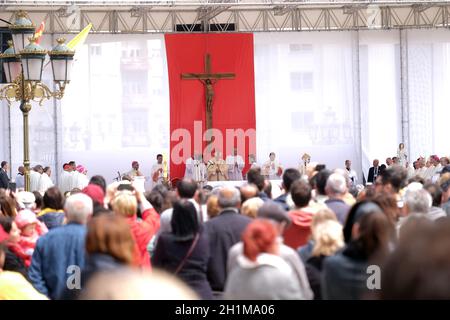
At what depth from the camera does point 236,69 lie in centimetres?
2792

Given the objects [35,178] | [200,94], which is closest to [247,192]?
[35,178]

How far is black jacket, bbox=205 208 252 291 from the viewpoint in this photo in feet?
23.0

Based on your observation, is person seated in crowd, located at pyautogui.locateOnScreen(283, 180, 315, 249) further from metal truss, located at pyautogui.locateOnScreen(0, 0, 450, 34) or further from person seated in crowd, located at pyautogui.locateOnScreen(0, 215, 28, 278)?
metal truss, located at pyautogui.locateOnScreen(0, 0, 450, 34)

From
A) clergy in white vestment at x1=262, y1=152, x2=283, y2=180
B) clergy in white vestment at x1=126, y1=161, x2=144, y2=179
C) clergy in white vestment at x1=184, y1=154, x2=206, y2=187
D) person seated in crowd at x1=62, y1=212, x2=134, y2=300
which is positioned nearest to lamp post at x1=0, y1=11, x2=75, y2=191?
person seated in crowd at x1=62, y1=212, x2=134, y2=300

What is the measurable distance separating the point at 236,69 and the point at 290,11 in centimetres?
218

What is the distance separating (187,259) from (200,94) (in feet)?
69.2

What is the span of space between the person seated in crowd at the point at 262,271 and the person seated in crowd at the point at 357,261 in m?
0.22

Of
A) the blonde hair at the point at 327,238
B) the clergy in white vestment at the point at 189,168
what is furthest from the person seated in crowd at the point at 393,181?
the clergy in white vestment at the point at 189,168

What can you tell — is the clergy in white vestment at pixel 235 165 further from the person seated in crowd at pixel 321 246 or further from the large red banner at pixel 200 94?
the person seated in crowd at pixel 321 246

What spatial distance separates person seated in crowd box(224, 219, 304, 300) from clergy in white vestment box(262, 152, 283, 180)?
21.5m

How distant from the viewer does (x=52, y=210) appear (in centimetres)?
877

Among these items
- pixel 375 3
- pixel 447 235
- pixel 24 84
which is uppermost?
pixel 375 3

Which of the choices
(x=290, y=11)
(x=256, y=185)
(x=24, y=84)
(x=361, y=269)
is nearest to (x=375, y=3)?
(x=290, y=11)
